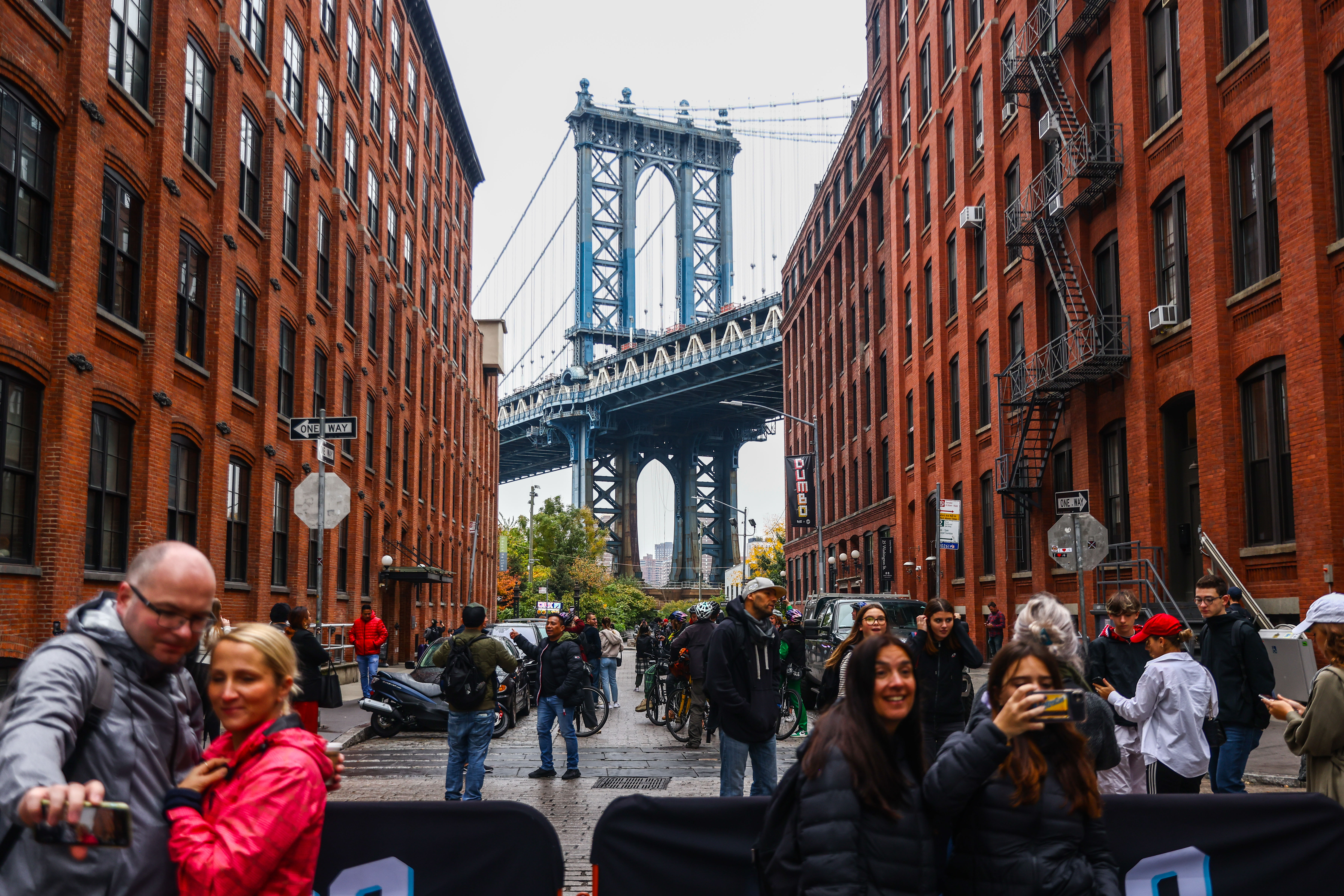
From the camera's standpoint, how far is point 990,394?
31312 mm

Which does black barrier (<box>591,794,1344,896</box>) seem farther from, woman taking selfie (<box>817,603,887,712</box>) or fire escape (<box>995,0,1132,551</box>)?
fire escape (<box>995,0,1132,551</box>)

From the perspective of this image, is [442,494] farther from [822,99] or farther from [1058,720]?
[822,99]

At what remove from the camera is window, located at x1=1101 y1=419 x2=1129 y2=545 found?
2334 cm

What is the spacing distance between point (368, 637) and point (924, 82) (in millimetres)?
27561

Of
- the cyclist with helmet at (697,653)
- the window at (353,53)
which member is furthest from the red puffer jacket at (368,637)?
the window at (353,53)

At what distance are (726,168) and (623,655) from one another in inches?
3091

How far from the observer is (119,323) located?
57.2ft

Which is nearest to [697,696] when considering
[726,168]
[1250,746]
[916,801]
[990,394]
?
[1250,746]

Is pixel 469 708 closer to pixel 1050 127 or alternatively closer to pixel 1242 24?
pixel 1242 24

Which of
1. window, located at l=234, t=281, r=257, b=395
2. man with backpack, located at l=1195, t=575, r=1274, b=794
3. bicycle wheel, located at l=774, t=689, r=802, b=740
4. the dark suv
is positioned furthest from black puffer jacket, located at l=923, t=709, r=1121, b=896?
window, located at l=234, t=281, r=257, b=395

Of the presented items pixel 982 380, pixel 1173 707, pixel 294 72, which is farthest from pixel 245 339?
pixel 1173 707

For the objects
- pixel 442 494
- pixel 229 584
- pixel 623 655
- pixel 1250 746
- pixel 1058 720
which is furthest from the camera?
pixel 623 655

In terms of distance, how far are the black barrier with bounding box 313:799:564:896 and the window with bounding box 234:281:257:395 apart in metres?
19.8

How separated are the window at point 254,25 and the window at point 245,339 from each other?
509cm
